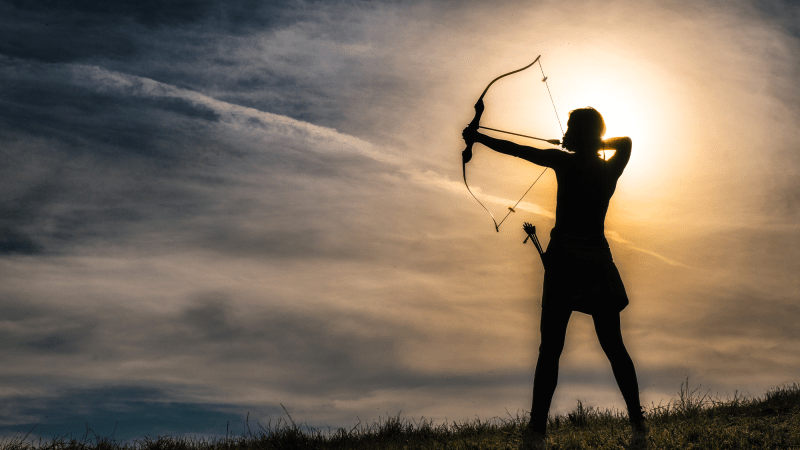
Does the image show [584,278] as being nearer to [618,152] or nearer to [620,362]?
[620,362]

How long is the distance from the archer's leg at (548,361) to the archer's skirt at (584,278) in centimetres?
10

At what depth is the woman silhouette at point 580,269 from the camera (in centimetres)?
498

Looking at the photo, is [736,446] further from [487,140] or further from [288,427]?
[288,427]

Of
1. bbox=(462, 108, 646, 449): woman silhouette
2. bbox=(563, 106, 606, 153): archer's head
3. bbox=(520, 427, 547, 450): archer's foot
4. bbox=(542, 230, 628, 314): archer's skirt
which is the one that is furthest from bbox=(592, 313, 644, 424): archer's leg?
bbox=(563, 106, 606, 153): archer's head

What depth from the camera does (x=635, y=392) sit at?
4.99 meters

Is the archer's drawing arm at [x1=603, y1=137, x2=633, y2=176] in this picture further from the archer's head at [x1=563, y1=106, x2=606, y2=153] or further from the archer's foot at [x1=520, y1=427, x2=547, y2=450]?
the archer's foot at [x1=520, y1=427, x2=547, y2=450]

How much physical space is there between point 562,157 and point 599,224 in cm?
62

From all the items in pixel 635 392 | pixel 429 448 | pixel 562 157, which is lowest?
pixel 429 448

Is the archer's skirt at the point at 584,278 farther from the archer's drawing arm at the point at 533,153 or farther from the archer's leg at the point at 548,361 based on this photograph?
the archer's drawing arm at the point at 533,153

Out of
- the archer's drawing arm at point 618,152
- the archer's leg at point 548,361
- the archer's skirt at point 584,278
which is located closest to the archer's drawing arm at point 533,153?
the archer's drawing arm at point 618,152

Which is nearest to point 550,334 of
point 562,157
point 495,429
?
point 562,157

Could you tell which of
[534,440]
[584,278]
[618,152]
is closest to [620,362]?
[584,278]

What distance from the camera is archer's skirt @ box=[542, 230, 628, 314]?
4980 millimetres

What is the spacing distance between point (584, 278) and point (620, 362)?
0.71m
